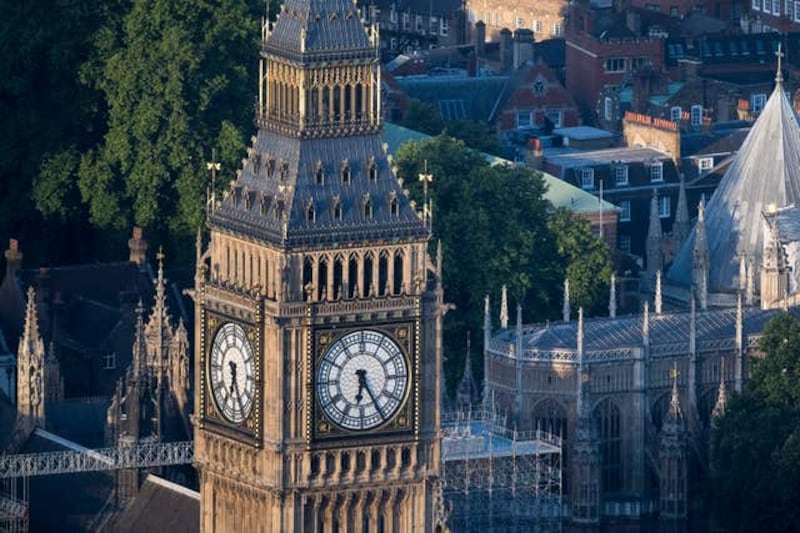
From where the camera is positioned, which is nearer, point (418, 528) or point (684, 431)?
point (418, 528)

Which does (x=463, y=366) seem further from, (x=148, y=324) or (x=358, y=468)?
(x=358, y=468)

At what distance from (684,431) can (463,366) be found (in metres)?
9.83

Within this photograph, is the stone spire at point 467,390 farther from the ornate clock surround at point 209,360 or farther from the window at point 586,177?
the window at point 586,177

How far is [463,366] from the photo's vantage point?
165000mm

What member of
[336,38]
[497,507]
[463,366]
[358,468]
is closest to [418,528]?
[358,468]

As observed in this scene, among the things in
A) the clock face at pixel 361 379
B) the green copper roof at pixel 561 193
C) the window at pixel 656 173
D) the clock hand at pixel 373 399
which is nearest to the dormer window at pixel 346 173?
the clock face at pixel 361 379

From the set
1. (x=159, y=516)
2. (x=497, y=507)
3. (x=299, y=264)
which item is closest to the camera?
(x=299, y=264)

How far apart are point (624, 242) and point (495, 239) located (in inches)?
899

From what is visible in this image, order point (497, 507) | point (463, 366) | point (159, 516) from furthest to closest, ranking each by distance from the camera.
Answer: point (463, 366) < point (497, 507) < point (159, 516)

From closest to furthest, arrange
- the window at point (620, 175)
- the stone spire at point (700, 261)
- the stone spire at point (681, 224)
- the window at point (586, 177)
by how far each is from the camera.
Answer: the stone spire at point (700, 261)
the stone spire at point (681, 224)
the window at point (586, 177)
the window at point (620, 175)

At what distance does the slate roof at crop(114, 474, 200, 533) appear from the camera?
136750mm

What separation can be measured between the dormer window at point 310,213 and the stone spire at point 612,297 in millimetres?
41534

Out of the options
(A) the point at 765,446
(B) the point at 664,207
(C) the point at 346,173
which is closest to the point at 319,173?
(C) the point at 346,173

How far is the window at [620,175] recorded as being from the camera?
642 feet
